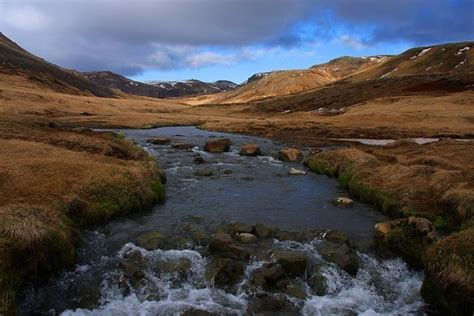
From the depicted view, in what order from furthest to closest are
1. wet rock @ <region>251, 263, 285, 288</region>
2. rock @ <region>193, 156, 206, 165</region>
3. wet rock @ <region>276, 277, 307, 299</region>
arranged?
rock @ <region>193, 156, 206, 165</region>, wet rock @ <region>251, 263, 285, 288</region>, wet rock @ <region>276, 277, 307, 299</region>

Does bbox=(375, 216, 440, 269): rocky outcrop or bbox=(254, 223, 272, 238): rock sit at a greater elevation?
bbox=(375, 216, 440, 269): rocky outcrop

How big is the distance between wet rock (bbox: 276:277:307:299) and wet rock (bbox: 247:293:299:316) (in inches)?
23.6

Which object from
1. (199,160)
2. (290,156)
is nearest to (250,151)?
(290,156)

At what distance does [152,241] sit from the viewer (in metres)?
22.8

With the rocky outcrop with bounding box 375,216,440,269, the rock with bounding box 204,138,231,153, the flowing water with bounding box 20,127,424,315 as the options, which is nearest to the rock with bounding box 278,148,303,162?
the rock with bounding box 204,138,231,153

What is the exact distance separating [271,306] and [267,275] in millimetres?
2018

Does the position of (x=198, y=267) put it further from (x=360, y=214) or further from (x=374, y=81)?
(x=374, y=81)

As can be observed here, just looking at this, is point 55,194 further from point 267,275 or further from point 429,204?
point 429,204

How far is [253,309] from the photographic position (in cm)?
1700

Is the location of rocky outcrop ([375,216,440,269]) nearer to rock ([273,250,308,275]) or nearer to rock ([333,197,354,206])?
rock ([273,250,308,275])

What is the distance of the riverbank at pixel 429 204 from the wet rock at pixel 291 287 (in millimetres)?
4953

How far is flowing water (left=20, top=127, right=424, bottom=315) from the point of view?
56.6ft

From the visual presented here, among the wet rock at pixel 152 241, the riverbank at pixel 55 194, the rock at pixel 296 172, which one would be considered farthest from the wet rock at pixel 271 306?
the rock at pixel 296 172

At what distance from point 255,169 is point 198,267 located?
25214mm
